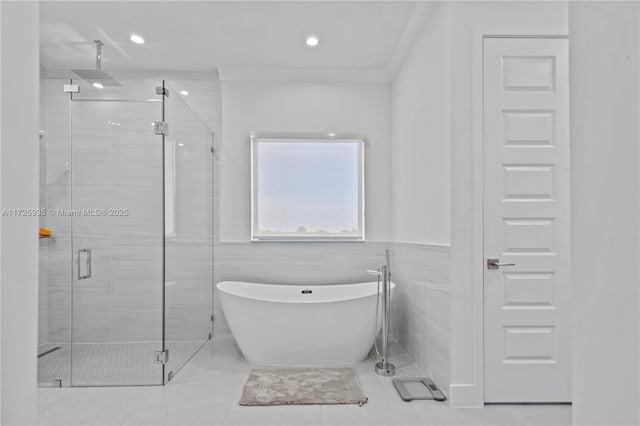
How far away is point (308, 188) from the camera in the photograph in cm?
422

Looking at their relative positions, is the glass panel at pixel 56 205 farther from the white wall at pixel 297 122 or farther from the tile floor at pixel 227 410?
the white wall at pixel 297 122

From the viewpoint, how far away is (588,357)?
49cm

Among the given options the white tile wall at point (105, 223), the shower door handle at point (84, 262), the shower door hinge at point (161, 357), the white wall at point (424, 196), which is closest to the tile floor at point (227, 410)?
the shower door hinge at point (161, 357)

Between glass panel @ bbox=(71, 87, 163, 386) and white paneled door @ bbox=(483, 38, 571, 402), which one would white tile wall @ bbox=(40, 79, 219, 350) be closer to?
glass panel @ bbox=(71, 87, 163, 386)

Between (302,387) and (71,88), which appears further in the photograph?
(71,88)

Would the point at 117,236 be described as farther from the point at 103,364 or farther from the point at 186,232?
the point at 103,364

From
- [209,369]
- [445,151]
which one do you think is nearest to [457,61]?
[445,151]

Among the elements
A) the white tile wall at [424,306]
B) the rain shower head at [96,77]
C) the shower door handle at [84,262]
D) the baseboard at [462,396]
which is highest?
the rain shower head at [96,77]

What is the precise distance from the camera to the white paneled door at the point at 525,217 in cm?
251

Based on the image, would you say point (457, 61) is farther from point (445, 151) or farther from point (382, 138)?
point (382, 138)

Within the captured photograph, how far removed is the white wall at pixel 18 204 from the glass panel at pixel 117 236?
2582mm

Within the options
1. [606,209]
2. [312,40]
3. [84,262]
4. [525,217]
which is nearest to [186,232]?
[84,262]

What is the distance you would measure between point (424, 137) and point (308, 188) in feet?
4.74

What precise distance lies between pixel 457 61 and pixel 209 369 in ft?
8.78
